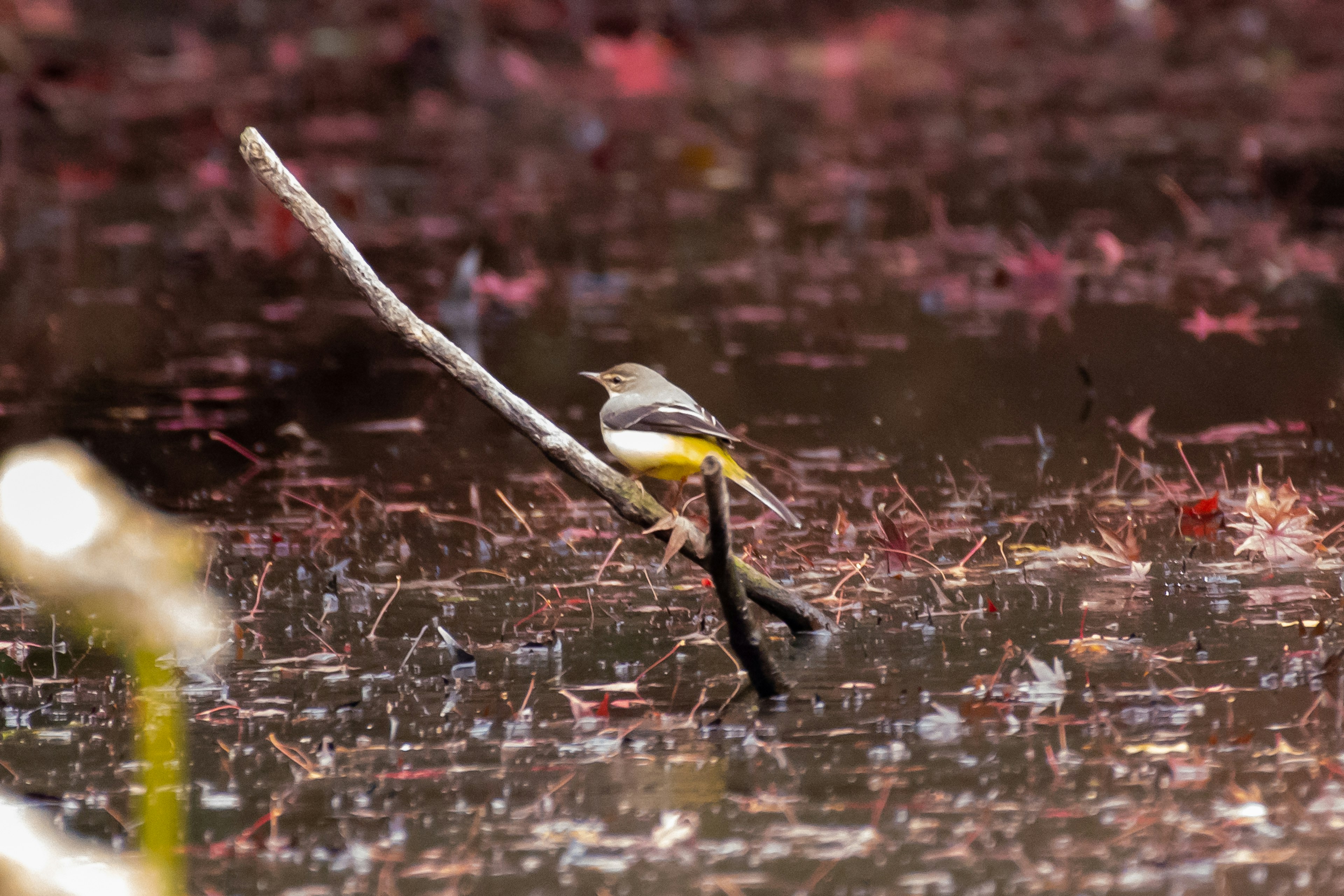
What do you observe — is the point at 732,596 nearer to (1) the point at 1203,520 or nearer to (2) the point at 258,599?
(2) the point at 258,599

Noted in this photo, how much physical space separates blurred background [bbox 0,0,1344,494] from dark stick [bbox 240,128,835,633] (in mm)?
2738

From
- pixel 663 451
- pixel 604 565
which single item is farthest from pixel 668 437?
pixel 604 565

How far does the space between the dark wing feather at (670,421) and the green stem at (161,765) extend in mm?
1290

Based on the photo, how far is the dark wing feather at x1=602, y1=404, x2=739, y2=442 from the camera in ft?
15.9

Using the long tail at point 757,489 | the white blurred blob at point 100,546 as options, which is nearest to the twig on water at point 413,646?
the long tail at point 757,489

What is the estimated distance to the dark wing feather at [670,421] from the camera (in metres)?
4.85

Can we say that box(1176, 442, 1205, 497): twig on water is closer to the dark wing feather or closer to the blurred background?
the blurred background

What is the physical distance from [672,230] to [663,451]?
348 inches

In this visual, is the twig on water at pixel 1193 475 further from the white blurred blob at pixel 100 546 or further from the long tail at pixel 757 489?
the white blurred blob at pixel 100 546

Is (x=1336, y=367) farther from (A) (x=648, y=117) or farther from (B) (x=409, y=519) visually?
(A) (x=648, y=117)

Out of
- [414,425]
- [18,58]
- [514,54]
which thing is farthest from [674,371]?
[18,58]

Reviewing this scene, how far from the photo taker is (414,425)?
316 inches

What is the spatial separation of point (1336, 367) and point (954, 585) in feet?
12.0

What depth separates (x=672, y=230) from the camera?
44.7 feet
